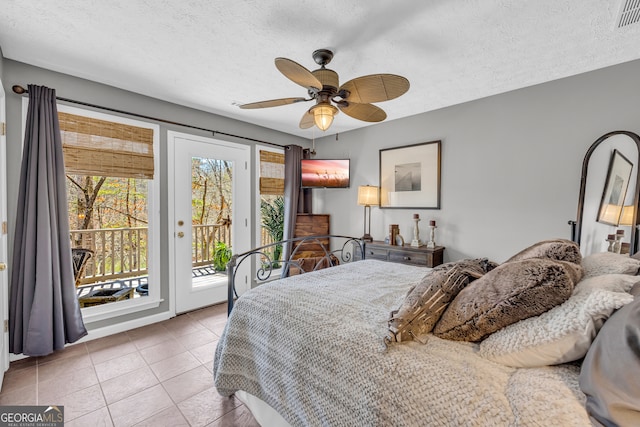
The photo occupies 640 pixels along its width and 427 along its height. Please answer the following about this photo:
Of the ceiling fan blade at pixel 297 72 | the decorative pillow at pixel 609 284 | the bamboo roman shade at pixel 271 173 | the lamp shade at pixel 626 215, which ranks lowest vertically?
the decorative pillow at pixel 609 284

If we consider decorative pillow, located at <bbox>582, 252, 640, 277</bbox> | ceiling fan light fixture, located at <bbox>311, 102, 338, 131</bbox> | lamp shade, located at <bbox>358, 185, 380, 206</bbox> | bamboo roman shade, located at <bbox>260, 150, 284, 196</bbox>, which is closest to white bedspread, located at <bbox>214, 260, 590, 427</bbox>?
decorative pillow, located at <bbox>582, 252, 640, 277</bbox>

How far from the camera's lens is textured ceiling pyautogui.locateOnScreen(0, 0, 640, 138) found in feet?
5.54

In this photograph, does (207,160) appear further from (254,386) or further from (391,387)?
(391,387)

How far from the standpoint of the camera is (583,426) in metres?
0.69

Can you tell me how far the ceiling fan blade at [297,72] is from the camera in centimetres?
155

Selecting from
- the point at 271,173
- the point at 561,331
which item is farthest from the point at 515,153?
the point at 271,173

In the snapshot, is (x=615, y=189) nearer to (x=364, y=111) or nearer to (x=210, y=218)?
(x=364, y=111)

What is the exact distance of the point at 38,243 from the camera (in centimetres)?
226

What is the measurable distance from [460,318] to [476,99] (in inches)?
111

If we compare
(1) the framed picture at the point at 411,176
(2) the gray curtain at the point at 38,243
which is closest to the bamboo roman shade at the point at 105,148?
(2) the gray curtain at the point at 38,243

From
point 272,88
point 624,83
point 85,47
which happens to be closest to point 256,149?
point 272,88

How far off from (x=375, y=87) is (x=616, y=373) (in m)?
1.70

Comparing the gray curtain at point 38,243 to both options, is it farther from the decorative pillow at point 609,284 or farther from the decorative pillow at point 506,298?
the decorative pillow at point 609,284

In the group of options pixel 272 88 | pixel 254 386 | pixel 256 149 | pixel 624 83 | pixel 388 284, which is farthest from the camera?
pixel 256 149
